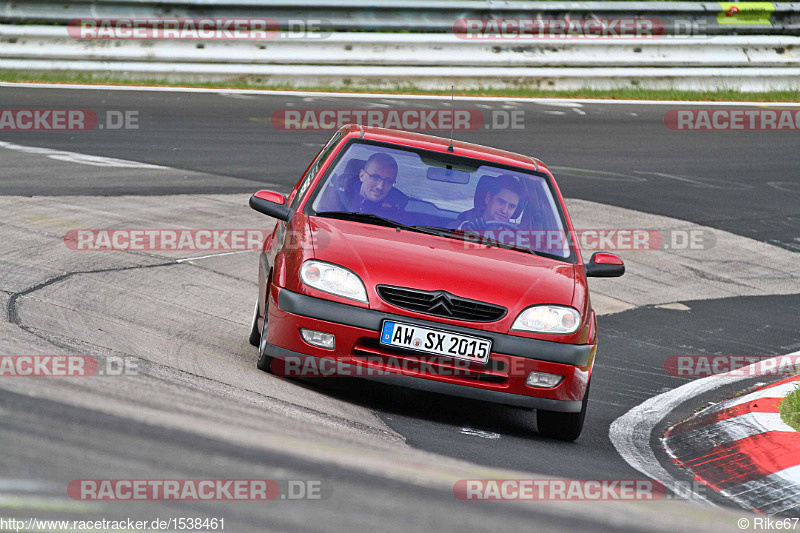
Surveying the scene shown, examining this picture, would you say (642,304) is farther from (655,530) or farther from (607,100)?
(607,100)

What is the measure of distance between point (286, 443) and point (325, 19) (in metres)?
15.3

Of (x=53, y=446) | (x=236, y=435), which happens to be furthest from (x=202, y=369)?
(x=53, y=446)

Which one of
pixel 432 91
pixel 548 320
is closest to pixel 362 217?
pixel 548 320

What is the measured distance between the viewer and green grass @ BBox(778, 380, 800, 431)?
5.93 meters

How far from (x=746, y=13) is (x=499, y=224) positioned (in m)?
16.2

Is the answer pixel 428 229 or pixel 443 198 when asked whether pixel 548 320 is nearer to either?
pixel 428 229

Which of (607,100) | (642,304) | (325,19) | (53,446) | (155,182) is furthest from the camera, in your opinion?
(607,100)

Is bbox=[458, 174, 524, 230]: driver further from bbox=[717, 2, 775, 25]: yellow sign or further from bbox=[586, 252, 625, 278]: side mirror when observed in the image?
bbox=[717, 2, 775, 25]: yellow sign

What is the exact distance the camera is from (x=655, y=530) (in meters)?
3.73

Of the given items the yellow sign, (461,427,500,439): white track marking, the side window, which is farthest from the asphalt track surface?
the yellow sign

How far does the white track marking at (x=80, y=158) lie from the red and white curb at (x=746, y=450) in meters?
7.73

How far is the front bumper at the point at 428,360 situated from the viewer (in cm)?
558

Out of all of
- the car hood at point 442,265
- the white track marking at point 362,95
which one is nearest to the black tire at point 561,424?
the car hood at point 442,265

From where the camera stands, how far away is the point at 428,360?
5.57 metres
